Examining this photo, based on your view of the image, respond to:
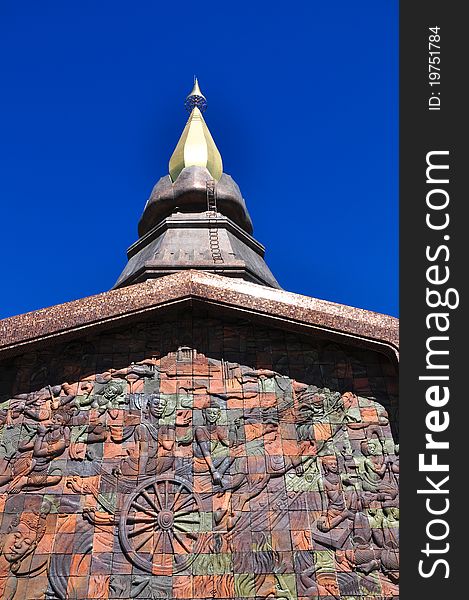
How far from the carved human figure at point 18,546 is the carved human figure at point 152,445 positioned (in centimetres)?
91

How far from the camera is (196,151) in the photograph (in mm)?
16188

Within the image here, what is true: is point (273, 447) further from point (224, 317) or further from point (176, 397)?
point (224, 317)

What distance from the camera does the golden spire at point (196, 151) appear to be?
15.8m

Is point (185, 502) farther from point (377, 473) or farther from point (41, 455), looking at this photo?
point (377, 473)

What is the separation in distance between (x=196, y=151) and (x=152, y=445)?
37.7ft

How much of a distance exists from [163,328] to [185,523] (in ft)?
7.44

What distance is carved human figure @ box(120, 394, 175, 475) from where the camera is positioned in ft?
19.5

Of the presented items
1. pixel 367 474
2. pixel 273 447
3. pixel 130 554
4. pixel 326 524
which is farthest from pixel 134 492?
pixel 367 474

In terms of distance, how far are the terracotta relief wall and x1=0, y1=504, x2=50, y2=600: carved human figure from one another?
0.5 inches

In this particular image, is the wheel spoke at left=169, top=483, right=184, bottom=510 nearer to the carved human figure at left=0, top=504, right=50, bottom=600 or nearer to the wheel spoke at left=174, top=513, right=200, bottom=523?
the wheel spoke at left=174, top=513, right=200, bottom=523

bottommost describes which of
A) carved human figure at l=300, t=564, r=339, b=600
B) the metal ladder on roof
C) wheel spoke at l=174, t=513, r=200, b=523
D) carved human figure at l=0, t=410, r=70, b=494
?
carved human figure at l=300, t=564, r=339, b=600

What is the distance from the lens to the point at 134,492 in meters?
5.78

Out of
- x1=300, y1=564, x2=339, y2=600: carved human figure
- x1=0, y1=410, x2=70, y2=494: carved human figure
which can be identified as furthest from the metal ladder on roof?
x1=300, y1=564, x2=339, y2=600: carved human figure

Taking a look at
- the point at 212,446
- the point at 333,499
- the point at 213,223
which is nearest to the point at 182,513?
the point at 212,446
